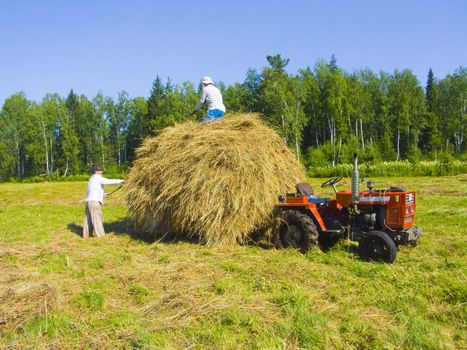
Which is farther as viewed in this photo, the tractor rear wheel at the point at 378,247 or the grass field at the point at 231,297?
the tractor rear wheel at the point at 378,247

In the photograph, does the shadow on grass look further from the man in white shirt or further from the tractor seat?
the tractor seat

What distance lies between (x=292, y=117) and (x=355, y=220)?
3769cm

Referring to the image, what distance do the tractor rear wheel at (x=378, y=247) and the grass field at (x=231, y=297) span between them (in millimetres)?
167

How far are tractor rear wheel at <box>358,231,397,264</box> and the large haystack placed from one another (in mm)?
2078

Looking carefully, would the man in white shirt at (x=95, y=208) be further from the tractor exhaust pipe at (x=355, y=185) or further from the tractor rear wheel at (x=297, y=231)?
the tractor exhaust pipe at (x=355, y=185)

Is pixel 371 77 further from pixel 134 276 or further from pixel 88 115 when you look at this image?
pixel 134 276

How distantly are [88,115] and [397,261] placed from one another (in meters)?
61.7

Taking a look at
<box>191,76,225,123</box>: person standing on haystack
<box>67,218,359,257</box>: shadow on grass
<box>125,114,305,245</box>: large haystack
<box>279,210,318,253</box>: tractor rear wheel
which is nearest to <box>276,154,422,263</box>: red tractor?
<box>279,210,318,253</box>: tractor rear wheel

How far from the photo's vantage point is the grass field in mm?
4070

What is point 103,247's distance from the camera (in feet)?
28.5

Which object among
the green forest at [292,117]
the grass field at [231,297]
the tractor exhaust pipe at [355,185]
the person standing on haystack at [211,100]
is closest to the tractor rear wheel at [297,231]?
the grass field at [231,297]

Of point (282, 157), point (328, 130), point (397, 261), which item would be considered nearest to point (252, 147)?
point (282, 157)

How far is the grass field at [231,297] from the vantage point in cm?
407

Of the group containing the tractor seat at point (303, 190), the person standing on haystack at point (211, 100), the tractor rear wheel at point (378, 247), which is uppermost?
the person standing on haystack at point (211, 100)
